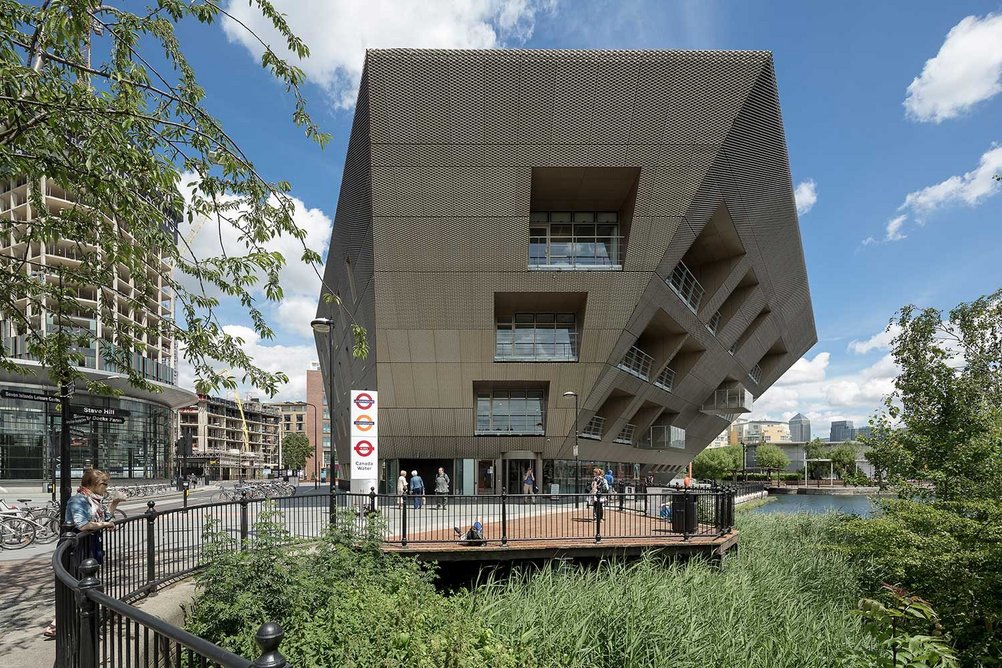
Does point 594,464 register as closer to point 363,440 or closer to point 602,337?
point 602,337

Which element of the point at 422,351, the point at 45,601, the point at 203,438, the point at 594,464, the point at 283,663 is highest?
the point at 422,351

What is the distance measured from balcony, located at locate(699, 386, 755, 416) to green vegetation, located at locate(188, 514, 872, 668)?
96.9ft

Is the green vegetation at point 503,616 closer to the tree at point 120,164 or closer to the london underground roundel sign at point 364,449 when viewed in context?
the tree at point 120,164

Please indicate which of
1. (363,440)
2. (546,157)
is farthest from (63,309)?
(546,157)

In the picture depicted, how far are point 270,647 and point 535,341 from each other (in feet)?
82.6

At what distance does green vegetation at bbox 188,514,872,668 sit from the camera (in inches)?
276

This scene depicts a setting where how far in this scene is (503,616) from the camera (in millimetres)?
8875

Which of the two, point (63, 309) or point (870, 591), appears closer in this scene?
point (63, 309)

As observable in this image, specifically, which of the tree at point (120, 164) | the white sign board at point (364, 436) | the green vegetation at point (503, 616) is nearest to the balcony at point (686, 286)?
the white sign board at point (364, 436)

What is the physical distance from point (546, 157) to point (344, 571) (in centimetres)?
1757

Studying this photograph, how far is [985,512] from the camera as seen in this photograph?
998 cm

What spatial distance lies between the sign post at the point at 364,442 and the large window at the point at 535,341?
1017cm

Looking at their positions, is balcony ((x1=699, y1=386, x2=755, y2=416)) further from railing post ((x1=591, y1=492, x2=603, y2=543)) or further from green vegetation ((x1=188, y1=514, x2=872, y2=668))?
railing post ((x1=591, y1=492, x2=603, y2=543))

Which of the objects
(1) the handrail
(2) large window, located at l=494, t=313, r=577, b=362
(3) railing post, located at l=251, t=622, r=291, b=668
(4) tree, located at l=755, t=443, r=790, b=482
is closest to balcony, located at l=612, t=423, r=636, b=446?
(2) large window, located at l=494, t=313, r=577, b=362
